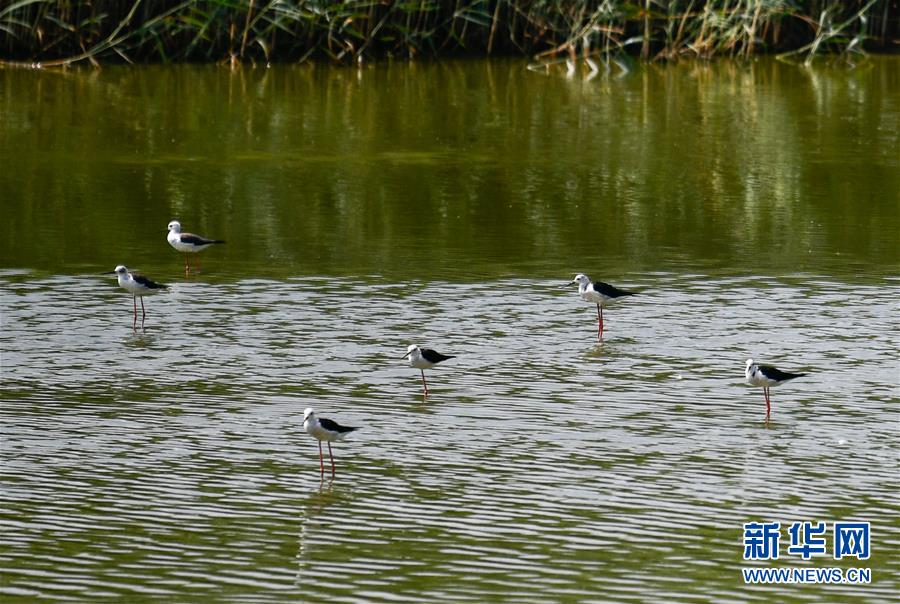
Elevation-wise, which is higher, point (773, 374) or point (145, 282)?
point (145, 282)

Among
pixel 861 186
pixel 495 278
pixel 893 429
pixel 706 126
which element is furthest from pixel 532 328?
→ pixel 706 126

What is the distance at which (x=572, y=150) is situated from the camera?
2597cm

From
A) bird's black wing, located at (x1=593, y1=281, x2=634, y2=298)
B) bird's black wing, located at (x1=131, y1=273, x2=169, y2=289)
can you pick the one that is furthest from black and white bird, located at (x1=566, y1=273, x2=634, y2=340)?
bird's black wing, located at (x1=131, y1=273, x2=169, y2=289)

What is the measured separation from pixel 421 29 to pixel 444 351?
22372 millimetres

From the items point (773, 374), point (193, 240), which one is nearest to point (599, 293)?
point (773, 374)

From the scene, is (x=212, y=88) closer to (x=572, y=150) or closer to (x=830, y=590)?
(x=572, y=150)

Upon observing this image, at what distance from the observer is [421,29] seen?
119 ft

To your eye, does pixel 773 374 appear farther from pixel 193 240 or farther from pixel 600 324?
pixel 193 240

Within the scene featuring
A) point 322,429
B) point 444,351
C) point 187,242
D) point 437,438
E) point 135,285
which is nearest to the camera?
point 322,429

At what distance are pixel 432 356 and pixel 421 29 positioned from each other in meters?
23.6

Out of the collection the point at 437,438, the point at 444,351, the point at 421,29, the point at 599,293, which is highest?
the point at 421,29

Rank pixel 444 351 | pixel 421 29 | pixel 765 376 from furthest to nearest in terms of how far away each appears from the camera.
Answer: pixel 421 29 → pixel 444 351 → pixel 765 376

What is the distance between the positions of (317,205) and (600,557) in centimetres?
1245

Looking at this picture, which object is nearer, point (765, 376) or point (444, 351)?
point (765, 376)
